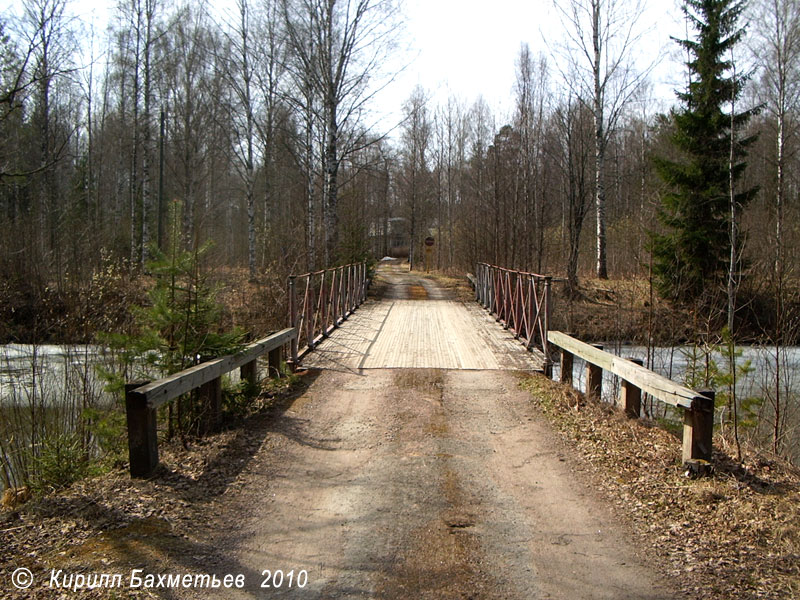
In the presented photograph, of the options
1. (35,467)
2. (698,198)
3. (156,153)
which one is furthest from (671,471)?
(156,153)

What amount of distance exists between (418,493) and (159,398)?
1.95 meters

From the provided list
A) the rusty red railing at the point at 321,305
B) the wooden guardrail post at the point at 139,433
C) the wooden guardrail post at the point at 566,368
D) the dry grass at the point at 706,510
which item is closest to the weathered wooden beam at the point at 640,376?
the wooden guardrail post at the point at 566,368

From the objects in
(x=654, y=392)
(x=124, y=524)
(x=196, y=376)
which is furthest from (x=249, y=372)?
(x=654, y=392)

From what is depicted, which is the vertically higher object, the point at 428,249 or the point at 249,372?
the point at 428,249

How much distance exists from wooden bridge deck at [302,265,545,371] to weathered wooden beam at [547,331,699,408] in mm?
1322

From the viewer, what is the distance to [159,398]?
14.5ft

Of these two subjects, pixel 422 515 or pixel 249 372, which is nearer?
pixel 422 515

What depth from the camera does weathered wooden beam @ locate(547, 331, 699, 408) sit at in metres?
4.49

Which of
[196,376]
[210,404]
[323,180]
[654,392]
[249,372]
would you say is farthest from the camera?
[323,180]

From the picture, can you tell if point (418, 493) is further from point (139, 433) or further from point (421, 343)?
point (421, 343)

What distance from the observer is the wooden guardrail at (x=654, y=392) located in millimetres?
4309

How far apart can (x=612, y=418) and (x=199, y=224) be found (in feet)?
13.4

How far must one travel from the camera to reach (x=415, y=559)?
3180mm

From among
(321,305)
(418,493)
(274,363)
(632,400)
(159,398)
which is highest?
(321,305)
